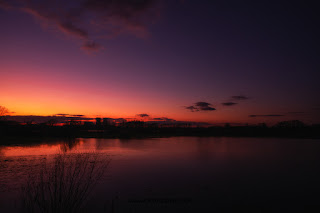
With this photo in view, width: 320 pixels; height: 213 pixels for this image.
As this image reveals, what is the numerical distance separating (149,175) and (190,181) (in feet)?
14.8

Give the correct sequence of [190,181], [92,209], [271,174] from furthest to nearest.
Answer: [271,174] < [190,181] < [92,209]

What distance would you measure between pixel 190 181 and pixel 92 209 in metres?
10.2

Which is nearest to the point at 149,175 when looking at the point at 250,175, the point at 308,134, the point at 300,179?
the point at 250,175

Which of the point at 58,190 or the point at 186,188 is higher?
the point at 58,190

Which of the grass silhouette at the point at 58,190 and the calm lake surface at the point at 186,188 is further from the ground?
the grass silhouette at the point at 58,190

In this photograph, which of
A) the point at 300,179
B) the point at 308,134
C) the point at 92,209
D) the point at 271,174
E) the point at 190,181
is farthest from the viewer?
the point at 308,134

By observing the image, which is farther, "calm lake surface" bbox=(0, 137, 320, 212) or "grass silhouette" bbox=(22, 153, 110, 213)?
"calm lake surface" bbox=(0, 137, 320, 212)

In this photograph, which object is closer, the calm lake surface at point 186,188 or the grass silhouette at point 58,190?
the grass silhouette at point 58,190

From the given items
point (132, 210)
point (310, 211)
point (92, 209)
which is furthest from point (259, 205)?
point (92, 209)

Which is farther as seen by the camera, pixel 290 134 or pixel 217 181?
pixel 290 134

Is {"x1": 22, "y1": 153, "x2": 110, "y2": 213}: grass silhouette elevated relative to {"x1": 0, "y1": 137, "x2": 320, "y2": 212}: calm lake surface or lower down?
elevated

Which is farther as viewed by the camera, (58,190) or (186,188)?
(186,188)

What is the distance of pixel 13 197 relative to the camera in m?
13.9

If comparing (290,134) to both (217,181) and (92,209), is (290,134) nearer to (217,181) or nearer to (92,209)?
(217,181)
